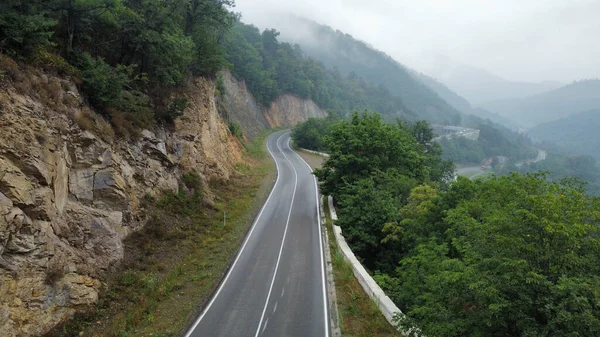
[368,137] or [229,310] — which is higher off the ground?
[368,137]

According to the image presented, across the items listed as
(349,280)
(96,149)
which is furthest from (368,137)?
(96,149)

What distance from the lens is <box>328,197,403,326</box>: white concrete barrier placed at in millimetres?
13891

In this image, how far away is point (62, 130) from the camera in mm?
14531

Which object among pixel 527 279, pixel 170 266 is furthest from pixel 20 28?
pixel 527 279

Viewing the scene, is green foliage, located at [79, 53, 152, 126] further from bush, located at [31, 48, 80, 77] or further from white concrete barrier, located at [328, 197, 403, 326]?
white concrete barrier, located at [328, 197, 403, 326]

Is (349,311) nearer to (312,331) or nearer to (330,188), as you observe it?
(312,331)

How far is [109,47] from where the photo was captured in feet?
69.2

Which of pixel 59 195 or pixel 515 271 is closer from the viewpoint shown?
pixel 515 271

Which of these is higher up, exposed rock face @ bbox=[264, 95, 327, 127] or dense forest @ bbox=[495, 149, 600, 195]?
exposed rock face @ bbox=[264, 95, 327, 127]

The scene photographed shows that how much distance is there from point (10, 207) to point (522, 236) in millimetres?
15040

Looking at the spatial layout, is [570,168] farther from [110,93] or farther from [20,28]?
[20,28]

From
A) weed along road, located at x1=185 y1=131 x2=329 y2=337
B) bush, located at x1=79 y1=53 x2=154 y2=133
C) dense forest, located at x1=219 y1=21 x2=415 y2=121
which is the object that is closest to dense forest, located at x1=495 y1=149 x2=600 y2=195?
dense forest, located at x1=219 y1=21 x2=415 y2=121

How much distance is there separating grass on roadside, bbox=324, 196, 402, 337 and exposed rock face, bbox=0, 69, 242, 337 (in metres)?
9.69

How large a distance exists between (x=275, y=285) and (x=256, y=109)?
205ft
